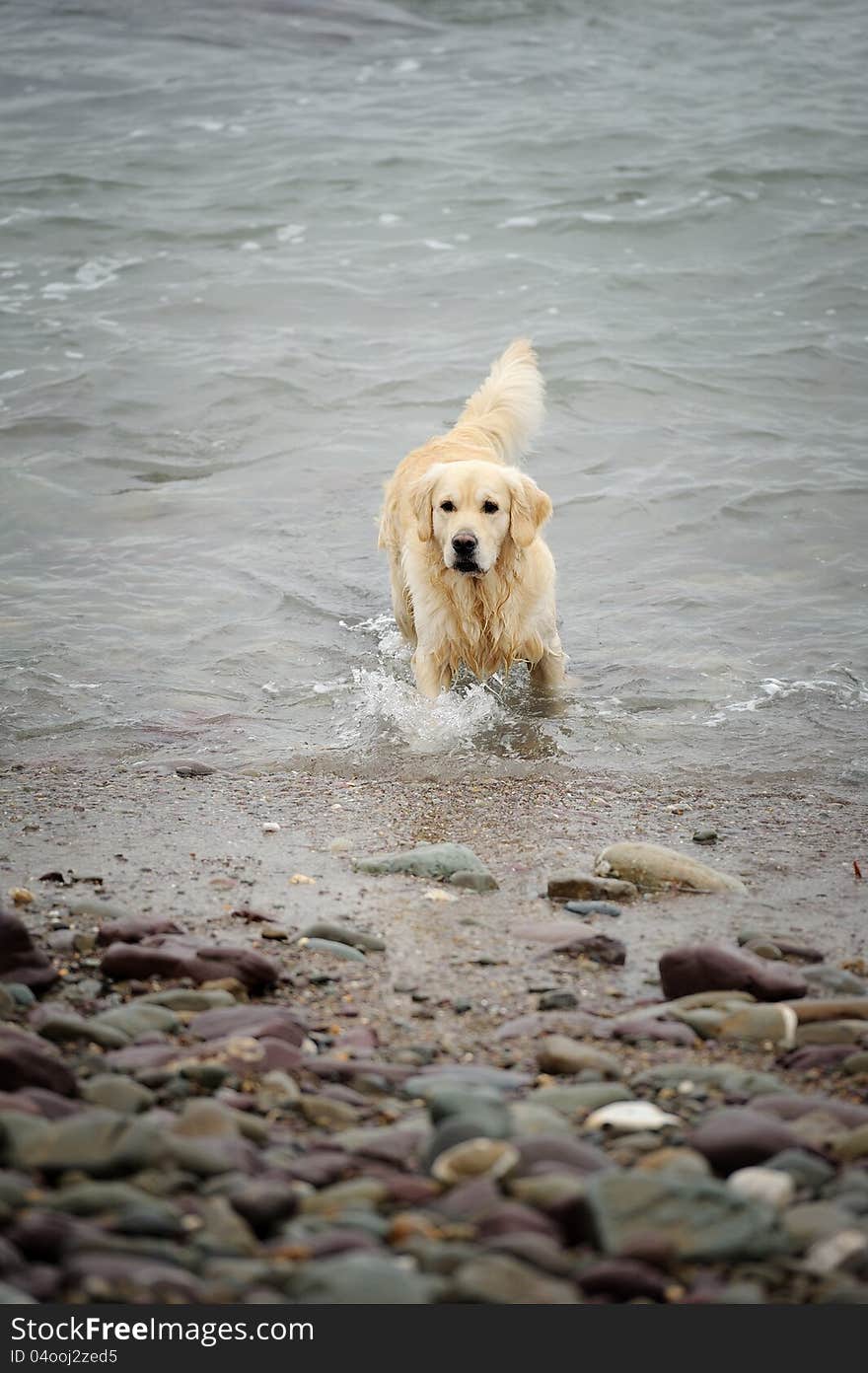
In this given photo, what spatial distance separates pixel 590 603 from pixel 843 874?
3213mm

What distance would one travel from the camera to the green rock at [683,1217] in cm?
177

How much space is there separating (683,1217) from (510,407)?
525cm

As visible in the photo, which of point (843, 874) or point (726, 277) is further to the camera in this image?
point (726, 277)

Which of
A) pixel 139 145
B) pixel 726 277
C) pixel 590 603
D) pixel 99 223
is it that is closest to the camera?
pixel 590 603

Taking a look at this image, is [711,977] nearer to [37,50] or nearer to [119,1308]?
[119,1308]

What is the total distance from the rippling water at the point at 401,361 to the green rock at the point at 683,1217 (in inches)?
128

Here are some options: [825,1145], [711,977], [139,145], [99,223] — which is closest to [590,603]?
[711,977]

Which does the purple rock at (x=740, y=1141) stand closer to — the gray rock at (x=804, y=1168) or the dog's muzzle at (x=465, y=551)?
the gray rock at (x=804, y=1168)

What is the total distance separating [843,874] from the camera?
12.6 ft

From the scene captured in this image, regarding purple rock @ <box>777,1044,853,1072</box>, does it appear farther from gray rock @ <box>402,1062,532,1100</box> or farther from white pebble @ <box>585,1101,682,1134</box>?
gray rock @ <box>402,1062,532,1100</box>

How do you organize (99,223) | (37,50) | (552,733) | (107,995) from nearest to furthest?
1. (107,995)
2. (552,733)
3. (99,223)
4. (37,50)

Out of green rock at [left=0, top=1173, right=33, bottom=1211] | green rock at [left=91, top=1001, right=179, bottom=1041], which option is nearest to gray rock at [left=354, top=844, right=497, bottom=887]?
green rock at [left=91, top=1001, right=179, bottom=1041]

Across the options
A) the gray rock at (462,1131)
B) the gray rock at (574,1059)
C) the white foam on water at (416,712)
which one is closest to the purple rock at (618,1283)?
the gray rock at (462,1131)

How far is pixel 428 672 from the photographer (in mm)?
5781
